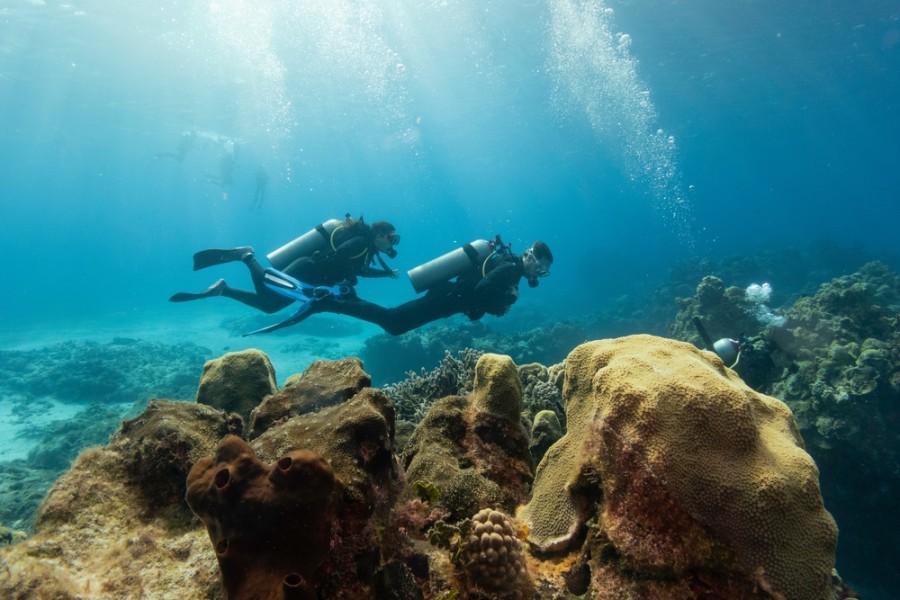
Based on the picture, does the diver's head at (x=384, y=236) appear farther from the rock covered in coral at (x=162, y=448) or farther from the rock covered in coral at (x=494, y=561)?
the rock covered in coral at (x=494, y=561)

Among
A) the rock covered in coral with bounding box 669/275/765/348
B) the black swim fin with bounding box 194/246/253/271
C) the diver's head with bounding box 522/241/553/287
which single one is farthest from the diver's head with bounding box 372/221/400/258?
the rock covered in coral with bounding box 669/275/765/348

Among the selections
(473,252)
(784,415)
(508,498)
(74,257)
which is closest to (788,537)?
(784,415)

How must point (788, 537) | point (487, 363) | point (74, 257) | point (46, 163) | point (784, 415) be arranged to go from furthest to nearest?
point (74, 257), point (46, 163), point (487, 363), point (784, 415), point (788, 537)

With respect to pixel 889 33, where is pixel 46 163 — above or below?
above

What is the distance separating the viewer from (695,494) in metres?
2.16

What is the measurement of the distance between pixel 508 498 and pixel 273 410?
206 centimetres

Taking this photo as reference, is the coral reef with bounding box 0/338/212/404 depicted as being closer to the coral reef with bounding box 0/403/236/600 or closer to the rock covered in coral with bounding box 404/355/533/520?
the coral reef with bounding box 0/403/236/600

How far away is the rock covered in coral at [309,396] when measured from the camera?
348cm

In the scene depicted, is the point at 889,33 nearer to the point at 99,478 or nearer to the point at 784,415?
the point at 784,415

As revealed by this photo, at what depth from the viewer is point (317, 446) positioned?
7.86ft

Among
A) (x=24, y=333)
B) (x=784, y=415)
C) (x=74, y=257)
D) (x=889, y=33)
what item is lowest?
(x=784, y=415)

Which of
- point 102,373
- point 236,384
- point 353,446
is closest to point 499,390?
point 353,446

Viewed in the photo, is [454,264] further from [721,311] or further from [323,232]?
[721,311]

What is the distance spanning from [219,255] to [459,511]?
11.2 metres
